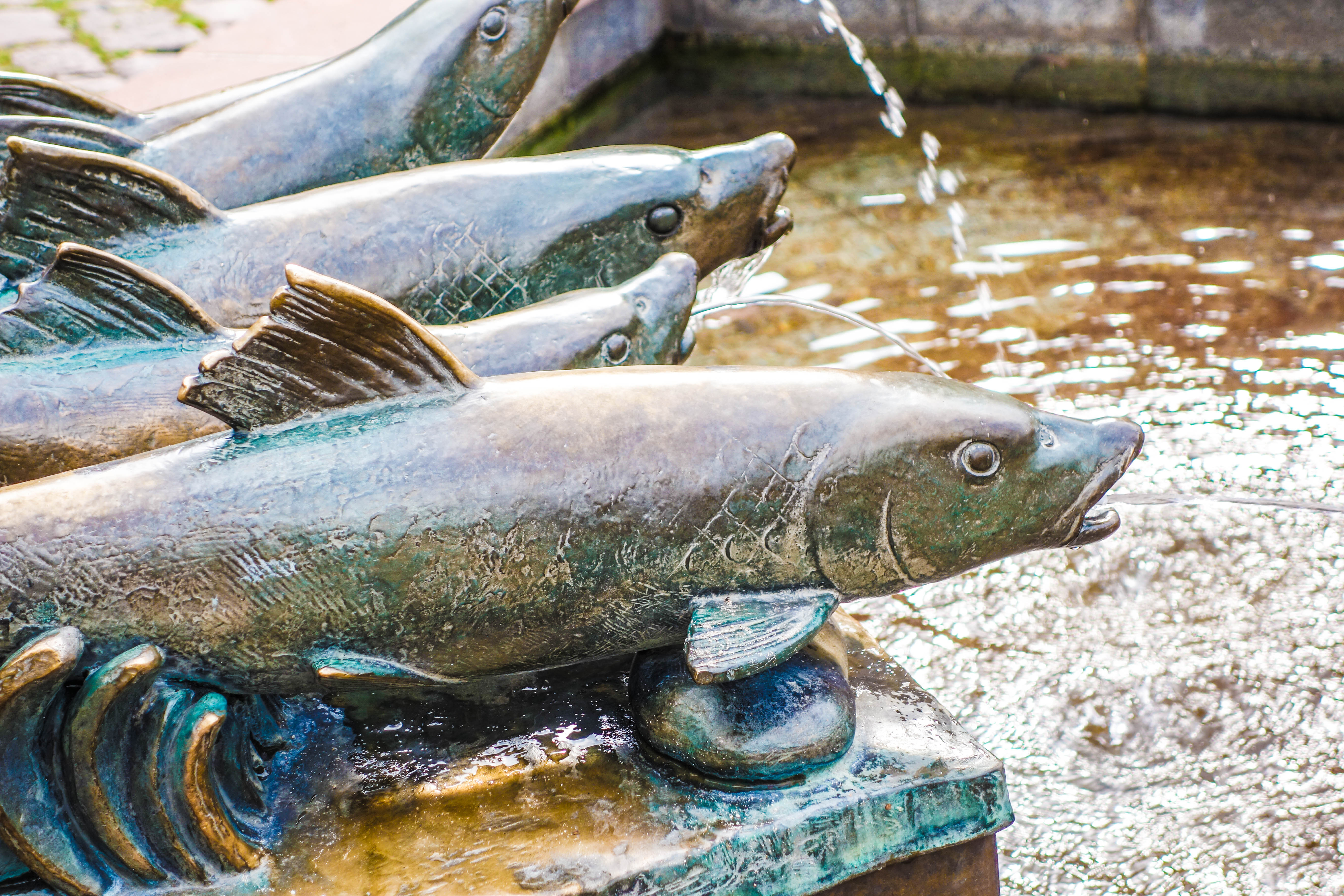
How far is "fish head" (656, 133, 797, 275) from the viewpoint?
3164 mm

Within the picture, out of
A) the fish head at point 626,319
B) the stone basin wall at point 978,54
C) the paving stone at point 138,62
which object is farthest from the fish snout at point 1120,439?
the paving stone at point 138,62

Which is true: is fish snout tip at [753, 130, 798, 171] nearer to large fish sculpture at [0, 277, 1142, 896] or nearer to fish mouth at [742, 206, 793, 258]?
fish mouth at [742, 206, 793, 258]

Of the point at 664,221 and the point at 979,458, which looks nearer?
the point at 979,458

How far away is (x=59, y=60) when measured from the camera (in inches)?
267

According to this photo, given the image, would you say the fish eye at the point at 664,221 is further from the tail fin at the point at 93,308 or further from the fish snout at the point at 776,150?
the tail fin at the point at 93,308

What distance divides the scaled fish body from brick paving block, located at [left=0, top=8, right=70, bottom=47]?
19.7ft

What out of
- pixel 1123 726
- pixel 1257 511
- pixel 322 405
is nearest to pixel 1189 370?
pixel 1257 511

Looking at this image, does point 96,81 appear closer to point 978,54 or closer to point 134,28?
point 134,28

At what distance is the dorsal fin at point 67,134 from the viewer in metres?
3.05

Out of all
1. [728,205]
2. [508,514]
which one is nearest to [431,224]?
[728,205]

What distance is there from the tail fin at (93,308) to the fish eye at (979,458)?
130cm

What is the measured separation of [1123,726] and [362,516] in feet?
6.61

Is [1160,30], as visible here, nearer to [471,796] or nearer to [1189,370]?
[1189,370]

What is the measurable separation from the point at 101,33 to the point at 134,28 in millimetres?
171
